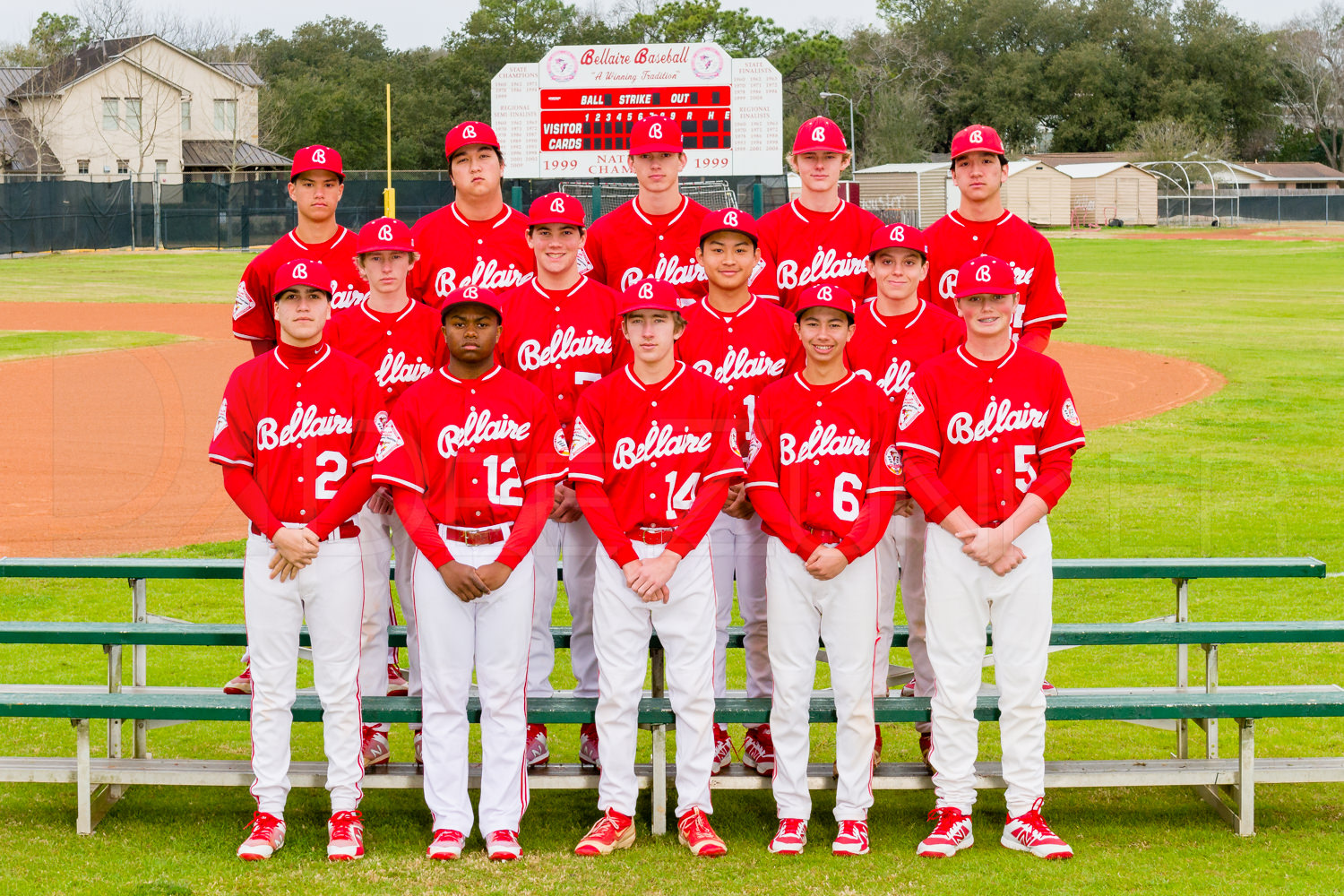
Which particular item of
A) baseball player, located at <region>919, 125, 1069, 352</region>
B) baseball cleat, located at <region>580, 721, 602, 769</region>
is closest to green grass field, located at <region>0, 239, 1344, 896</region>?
baseball cleat, located at <region>580, 721, 602, 769</region>

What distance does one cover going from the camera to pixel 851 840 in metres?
4.68

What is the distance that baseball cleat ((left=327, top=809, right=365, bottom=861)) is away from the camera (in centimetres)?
455

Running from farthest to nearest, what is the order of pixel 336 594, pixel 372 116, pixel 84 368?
pixel 372 116 < pixel 84 368 < pixel 336 594

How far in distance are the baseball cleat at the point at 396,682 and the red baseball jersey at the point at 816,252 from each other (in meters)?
2.50

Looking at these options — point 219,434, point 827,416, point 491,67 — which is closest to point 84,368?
point 219,434

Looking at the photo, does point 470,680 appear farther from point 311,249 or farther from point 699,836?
point 311,249

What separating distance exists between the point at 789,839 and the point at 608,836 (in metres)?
0.66

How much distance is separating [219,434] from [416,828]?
1694 millimetres

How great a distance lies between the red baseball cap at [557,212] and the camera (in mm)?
A: 5328

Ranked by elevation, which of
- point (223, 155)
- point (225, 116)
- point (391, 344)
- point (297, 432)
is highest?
point (225, 116)

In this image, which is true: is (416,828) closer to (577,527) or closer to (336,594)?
(336,594)

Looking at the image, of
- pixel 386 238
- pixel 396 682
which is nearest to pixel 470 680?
pixel 396 682

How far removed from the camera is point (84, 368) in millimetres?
16859

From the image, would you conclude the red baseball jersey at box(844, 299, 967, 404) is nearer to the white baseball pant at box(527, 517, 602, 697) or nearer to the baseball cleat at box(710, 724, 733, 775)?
the white baseball pant at box(527, 517, 602, 697)
